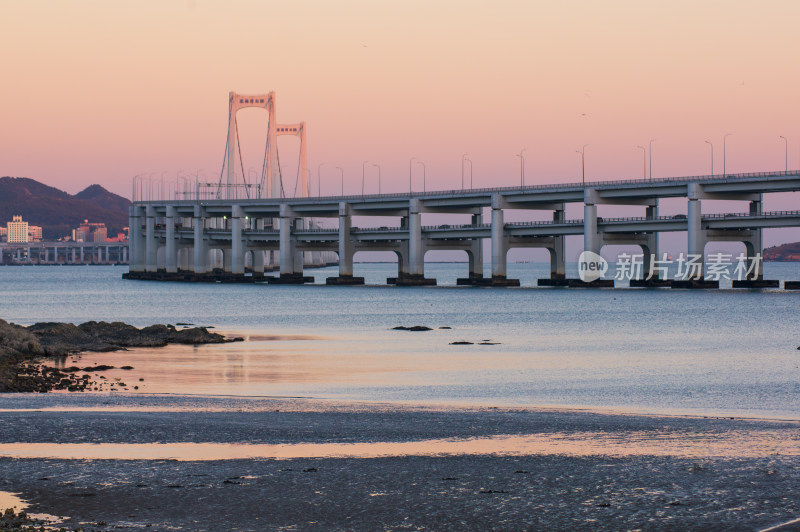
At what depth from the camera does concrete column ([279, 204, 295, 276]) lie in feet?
547

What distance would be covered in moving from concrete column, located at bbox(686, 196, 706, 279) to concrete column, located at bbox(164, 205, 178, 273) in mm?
101679

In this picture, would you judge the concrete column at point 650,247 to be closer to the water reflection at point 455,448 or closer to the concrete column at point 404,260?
the concrete column at point 404,260

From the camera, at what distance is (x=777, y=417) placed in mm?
22188

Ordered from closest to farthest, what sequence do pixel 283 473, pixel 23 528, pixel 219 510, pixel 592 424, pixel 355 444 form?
pixel 23 528 < pixel 219 510 < pixel 283 473 < pixel 355 444 < pixel 592 424

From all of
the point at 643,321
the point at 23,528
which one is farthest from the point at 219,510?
the point at 643,321

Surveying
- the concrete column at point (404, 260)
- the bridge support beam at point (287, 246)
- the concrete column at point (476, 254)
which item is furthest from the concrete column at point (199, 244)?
the concrete column at point (476, 254)

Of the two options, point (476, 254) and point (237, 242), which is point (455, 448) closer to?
point (476, 254)

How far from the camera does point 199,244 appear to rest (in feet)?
599

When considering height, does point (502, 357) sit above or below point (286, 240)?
below

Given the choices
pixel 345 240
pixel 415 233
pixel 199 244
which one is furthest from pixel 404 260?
pixel 199 244

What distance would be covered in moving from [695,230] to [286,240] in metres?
70.2

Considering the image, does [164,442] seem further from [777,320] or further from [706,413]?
[777,320]

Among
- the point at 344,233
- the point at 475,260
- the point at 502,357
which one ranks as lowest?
the point at 502,357

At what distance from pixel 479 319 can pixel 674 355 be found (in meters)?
31.0
